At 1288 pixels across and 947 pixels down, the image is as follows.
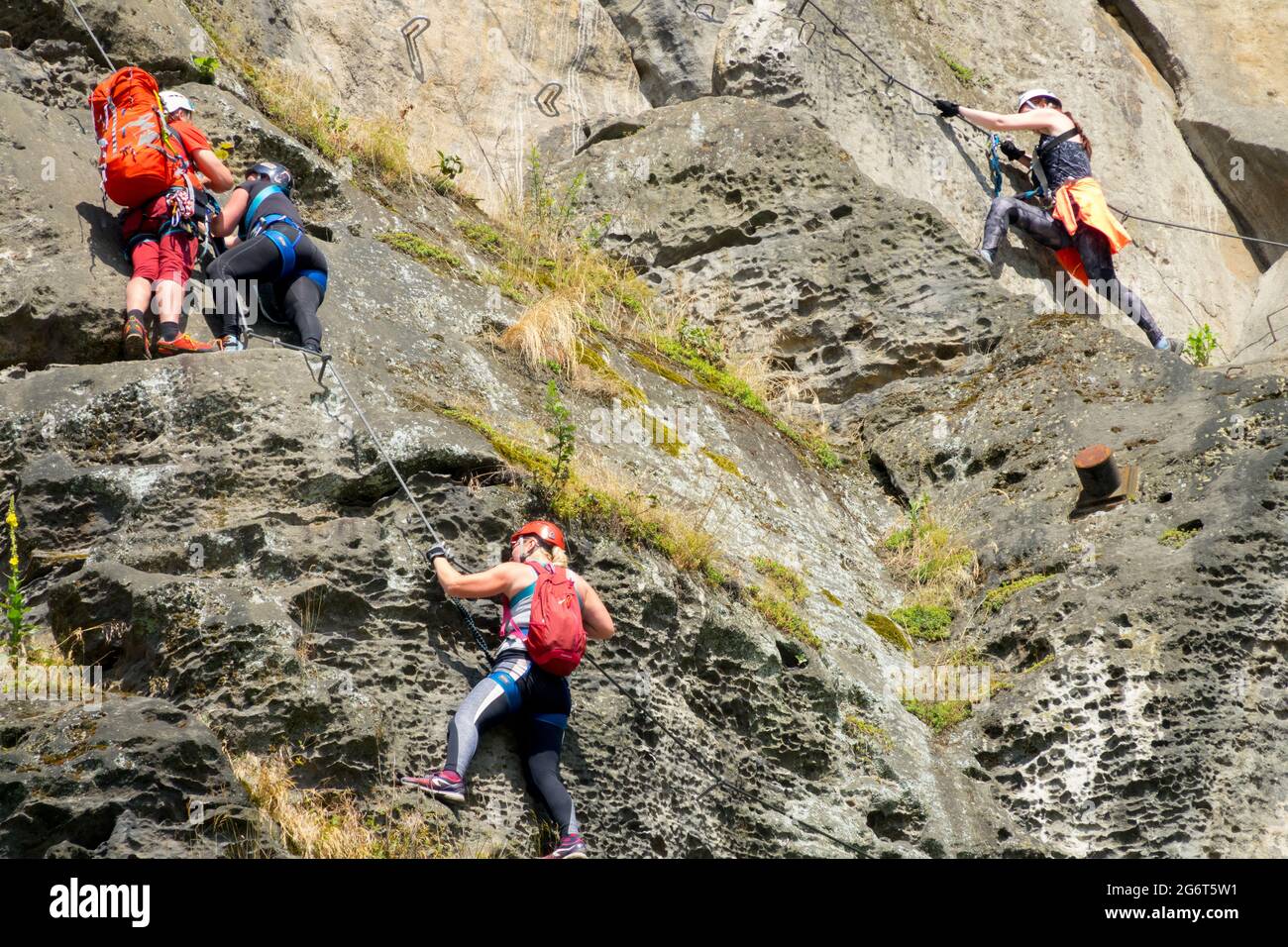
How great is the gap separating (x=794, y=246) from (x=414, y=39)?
446 cm

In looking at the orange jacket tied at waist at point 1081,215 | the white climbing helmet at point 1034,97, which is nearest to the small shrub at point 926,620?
the orange jacket tied at waist at point 1081,215

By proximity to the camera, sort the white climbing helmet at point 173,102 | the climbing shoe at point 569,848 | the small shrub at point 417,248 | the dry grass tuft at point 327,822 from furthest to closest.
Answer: the small shrub at point 417,248, the white climbing helmet at point 173,102, the climbing shoe at point 569,848, the dry grass tuft at point 327,822

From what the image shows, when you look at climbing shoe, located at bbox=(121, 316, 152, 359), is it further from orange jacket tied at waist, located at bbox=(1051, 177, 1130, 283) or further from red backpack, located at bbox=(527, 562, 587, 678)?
orange jacket tied at waist, located at bbox=(1051, 177, 1130, 283)

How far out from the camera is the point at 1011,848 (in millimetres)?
9359

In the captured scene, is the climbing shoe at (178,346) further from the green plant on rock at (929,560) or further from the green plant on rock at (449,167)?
the green plant on rock at (929,560)

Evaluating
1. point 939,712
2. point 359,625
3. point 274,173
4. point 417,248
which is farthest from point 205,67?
point 939,712

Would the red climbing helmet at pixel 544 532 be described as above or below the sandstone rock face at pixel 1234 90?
below

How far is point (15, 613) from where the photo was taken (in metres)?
7.98

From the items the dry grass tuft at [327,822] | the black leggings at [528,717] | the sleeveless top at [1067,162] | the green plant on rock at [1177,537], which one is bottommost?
the dry grass tuft at [327,822]

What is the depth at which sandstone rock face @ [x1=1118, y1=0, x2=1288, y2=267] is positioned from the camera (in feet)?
59.4

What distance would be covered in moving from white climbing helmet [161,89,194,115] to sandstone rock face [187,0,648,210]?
10.0 ft

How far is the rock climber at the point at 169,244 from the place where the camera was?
959 centimetres

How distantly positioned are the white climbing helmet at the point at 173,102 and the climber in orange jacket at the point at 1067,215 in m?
7.30

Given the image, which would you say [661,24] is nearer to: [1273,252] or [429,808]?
[1273,252]
